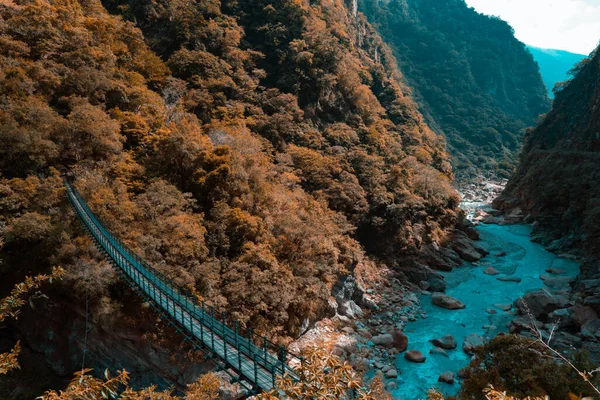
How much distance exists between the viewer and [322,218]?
21.2 metres

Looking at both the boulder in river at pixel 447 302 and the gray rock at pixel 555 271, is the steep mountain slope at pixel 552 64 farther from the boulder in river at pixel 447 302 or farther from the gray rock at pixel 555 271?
the boulder in river at pixel 447 302

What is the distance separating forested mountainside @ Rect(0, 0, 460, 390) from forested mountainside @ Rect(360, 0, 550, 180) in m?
62.1

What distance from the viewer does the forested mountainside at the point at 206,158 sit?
12953 millimetres

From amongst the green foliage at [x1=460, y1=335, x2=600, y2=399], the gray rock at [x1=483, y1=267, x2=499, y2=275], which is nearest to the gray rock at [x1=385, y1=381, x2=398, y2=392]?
the green foliage at [x1=460, y1=335, x2=600, y2=399]

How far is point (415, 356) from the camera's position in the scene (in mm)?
15883

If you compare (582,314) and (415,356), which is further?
(582,314)

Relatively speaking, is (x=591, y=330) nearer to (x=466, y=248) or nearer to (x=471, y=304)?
(x=471, y=304)

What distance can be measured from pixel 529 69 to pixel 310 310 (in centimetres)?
12763

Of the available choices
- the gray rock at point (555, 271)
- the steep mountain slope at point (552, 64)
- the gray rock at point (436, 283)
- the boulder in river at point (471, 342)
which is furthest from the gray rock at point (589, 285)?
the steep mountain slope at point (552, 64)

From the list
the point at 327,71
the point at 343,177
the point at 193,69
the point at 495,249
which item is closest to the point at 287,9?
the point at 327,71

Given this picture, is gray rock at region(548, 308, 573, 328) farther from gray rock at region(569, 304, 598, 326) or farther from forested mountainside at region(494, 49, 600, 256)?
forested mountainside at region(494, 49, 600, 256)

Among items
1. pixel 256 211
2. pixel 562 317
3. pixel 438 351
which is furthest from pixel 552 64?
pixel 256 211

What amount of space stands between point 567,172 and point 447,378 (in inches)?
1317

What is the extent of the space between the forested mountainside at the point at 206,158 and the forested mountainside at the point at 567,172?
10.5 metres
